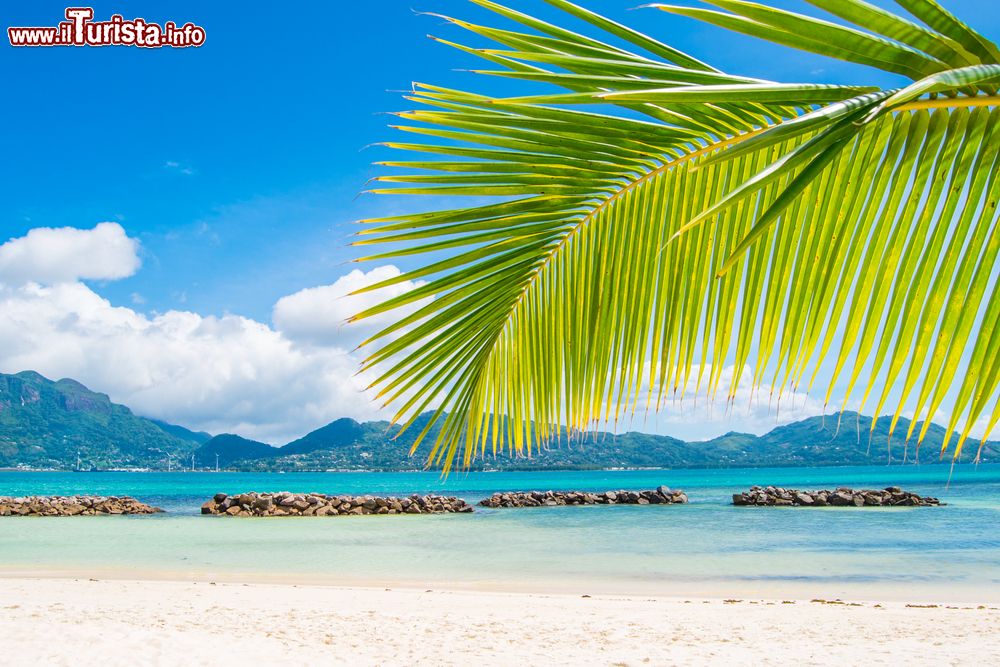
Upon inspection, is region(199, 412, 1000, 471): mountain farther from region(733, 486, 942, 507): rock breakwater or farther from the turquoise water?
the turquoise water

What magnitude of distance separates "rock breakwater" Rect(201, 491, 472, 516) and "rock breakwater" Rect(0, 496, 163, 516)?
4302 mm

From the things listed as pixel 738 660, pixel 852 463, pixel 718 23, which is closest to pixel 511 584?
pixel 738 660

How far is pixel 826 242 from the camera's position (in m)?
1.15

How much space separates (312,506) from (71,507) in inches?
477

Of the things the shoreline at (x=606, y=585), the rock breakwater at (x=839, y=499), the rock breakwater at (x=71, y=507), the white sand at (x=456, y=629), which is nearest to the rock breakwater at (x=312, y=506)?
the rock breakwater at (x=71, y=507)

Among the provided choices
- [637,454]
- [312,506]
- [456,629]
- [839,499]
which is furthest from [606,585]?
[637,454]

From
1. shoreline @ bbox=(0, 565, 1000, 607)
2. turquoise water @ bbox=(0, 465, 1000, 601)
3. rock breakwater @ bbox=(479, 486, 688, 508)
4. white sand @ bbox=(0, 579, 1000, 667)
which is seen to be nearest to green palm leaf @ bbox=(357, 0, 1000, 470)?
white sand @ bbox=(0, 579, 1000, 667)

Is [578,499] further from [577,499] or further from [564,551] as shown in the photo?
[564,551]

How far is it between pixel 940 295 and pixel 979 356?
9cm

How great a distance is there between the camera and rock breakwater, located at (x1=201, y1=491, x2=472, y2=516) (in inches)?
1350

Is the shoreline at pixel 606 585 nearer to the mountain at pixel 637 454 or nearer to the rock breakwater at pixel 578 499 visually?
the rock breakwater at pixel 578 499

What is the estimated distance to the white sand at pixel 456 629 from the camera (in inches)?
347

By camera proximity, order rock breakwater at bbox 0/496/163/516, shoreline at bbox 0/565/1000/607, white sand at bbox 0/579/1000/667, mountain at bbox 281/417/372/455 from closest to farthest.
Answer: white sand at bbox 0/579/1000/667
shoreline at bbox 0/565/1000/607
rock breakwater at bbox 0/496/163/516
mountain at bbox 281/417/372/455

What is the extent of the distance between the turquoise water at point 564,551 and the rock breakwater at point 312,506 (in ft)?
5.75
